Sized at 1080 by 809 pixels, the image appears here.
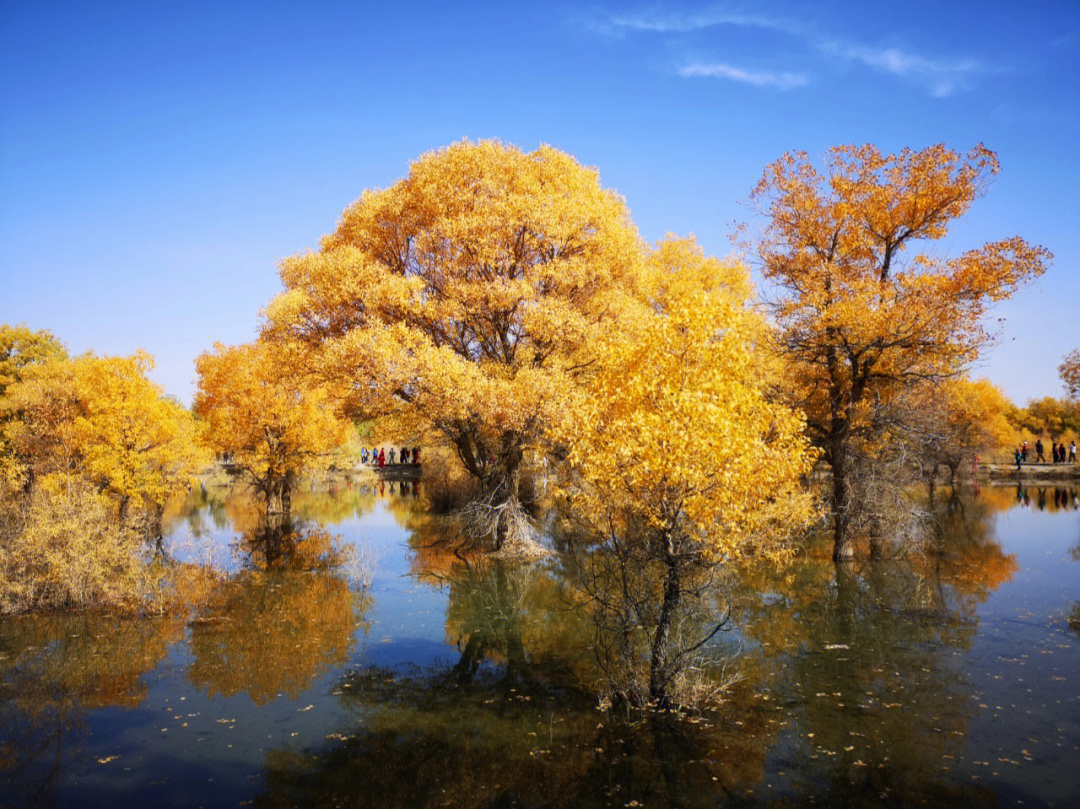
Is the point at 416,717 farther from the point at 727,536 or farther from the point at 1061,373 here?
the point at 1061,373

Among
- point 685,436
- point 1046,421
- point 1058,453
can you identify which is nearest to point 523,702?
point 685,436

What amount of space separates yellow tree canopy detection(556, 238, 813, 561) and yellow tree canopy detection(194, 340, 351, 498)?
26074 mm

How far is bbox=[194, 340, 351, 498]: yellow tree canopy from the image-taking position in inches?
1380

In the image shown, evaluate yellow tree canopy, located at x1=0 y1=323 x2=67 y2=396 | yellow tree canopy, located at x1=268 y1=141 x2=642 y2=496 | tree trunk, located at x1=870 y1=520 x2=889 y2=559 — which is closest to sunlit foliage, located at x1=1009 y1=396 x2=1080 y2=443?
tree trunk, located at x1=870 y1=520 x2=889 y2=559

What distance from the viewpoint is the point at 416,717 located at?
10773 millimetres

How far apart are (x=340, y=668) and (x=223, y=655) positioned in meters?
2.63

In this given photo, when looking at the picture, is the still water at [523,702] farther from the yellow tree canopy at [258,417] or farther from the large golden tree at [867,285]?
the yellow tree canopy at [258,417]

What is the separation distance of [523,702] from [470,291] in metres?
14.3

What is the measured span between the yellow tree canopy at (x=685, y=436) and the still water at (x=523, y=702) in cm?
292

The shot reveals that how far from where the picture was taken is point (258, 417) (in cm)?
3531

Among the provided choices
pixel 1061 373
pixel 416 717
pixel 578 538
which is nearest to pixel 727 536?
pixel 416 717

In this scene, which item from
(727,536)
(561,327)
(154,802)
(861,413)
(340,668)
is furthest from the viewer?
(561,327)

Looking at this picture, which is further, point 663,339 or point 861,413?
point 861,413

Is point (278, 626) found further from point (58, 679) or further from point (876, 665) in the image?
point (876, 665)
